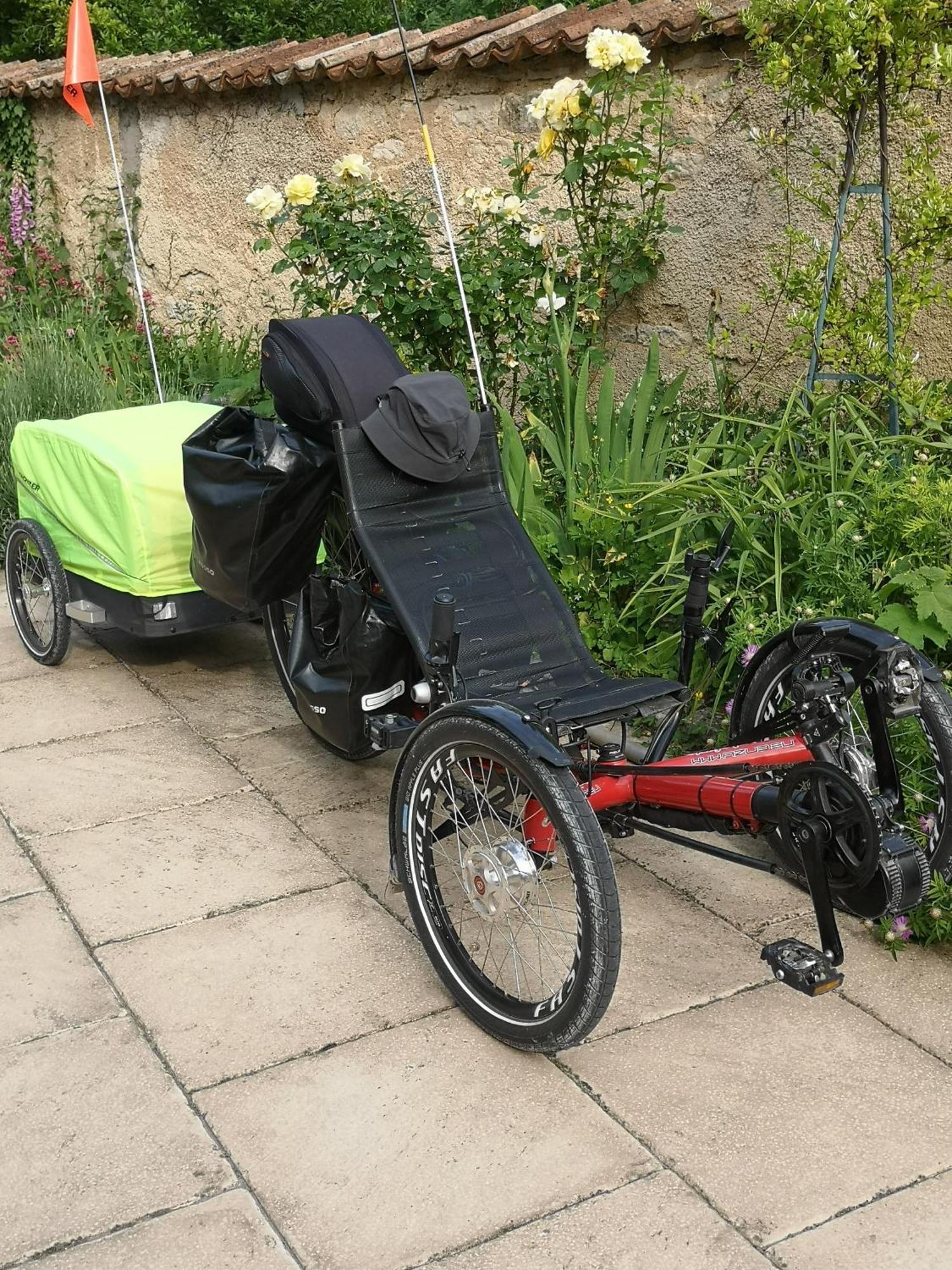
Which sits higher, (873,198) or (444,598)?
(873,198)

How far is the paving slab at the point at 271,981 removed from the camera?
304 cm

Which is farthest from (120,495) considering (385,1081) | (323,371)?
(385,1081)

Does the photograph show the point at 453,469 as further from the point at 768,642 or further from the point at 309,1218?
the point at 309,1218

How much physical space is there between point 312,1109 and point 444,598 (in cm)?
117

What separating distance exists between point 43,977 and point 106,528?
1.96 meters

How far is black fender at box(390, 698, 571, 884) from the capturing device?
282 centimetres

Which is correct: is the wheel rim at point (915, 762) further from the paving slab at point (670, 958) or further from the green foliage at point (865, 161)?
the green foliage at point (865, 161)

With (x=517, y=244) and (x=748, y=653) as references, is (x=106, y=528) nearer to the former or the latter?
(x=517, y=244)

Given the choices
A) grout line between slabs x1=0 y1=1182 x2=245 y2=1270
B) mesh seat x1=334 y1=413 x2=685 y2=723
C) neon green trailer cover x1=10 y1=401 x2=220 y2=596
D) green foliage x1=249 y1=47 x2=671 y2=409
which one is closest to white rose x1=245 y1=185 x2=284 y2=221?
green foliage x1=249 y1=47 x2=671 y2=409

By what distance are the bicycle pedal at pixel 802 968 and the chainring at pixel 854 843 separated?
0.16 meters

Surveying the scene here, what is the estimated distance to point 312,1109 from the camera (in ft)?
9.26

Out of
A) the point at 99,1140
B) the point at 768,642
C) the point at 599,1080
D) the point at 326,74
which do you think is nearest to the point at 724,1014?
the point at 599,1080

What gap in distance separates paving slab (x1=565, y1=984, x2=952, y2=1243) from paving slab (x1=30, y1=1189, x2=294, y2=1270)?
0.75 meters

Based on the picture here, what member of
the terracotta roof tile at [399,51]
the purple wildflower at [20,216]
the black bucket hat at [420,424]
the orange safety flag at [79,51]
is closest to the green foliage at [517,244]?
the terracotta roof tile at [399,51]
